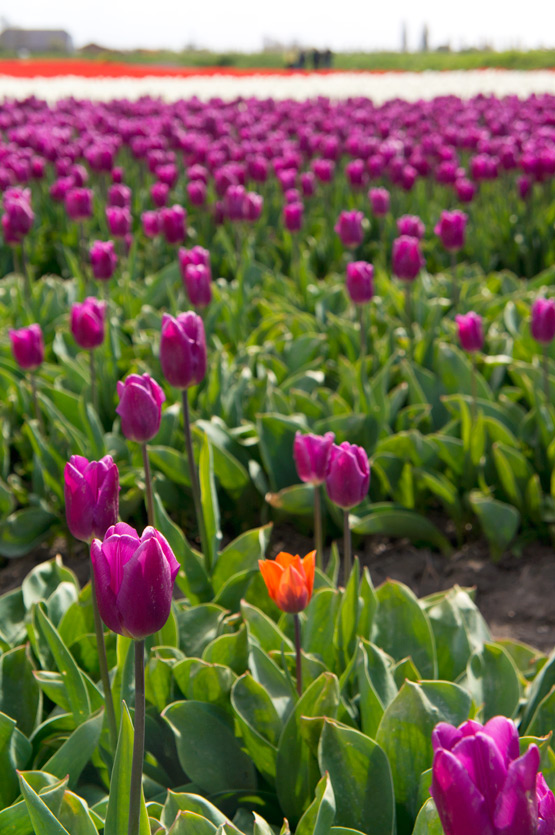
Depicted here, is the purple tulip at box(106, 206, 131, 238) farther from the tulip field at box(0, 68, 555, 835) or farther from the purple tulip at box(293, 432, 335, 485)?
the purple tulip at box(293, 432, 335, 485)

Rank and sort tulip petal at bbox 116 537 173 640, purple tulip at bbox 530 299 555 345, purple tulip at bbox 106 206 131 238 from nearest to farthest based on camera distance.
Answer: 1. tulip petal at bbox 116 537 173 640
2. purple tulip at bbox 530 299 555 345
3. purple tulip at bbox 106 206 131 238

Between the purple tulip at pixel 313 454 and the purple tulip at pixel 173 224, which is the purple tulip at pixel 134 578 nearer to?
the purple tulip at pixel 313 454

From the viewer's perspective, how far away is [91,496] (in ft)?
3.84

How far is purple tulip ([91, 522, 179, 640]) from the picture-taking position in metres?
0.89

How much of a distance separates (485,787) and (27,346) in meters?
1.93

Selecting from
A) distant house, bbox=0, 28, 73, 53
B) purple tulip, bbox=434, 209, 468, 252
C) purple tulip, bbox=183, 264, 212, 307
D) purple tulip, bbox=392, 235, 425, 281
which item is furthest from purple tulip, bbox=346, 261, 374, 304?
distant house, bbox=0, 28, 73, 53

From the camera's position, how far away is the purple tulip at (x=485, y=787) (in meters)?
0.63

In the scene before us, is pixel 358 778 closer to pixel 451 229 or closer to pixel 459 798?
pixel 459 798

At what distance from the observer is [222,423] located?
9.07 ft

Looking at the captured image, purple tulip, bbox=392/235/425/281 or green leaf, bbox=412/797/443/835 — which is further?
purple tulip, bbox=392/235/425/281

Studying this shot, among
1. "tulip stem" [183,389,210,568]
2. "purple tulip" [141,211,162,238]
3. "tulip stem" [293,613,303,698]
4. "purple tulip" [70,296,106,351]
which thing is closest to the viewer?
"tulip stem" [293,613,303,698]

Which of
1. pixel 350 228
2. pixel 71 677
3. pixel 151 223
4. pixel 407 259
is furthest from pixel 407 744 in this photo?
pixel 151 223

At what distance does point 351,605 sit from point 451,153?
17.5 ft

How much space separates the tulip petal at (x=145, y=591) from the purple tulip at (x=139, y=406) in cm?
62
